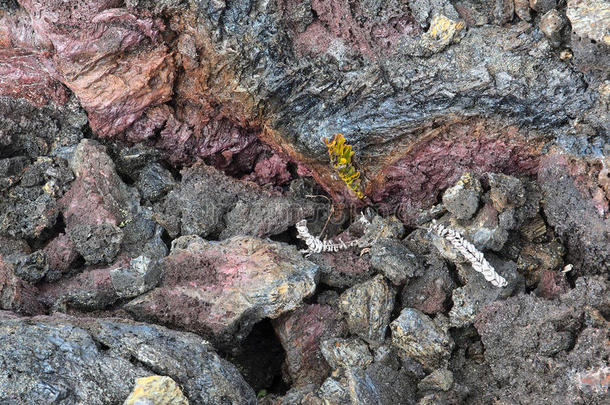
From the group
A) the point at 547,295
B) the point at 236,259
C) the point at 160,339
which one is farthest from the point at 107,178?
the point at 547,295

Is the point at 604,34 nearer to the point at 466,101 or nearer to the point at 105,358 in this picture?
the point at 466,101

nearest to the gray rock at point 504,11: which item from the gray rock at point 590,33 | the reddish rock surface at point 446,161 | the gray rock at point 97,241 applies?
the gray rock at point 590,33

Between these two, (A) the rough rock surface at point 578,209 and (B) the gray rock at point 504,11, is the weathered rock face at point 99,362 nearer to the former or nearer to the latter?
(A) the rough rock surface at point 578,209

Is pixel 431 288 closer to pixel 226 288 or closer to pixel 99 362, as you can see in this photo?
pixel 226 288

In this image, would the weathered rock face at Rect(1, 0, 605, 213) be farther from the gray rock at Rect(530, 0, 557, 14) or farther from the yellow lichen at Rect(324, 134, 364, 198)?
the yellow lichen at Rect(324, 134, 364, 198)

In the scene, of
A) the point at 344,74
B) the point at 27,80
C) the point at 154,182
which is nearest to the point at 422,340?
the point at 344,74

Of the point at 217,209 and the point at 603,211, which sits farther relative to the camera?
the point at 217,209

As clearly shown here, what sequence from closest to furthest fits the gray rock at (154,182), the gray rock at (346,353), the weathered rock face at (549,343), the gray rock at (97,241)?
1. the weathered rock face at (549,343)
2. the gray rock at (346,353)
3. the gray rock at (97,241)
4. the gray rock at (154,182)
